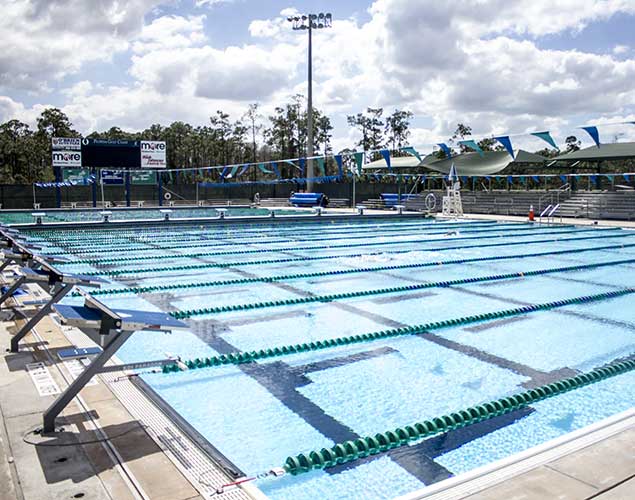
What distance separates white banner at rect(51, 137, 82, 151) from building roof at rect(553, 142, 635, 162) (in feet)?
69.3

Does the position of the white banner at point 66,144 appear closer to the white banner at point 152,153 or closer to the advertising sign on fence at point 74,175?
the advertising sign on fence at point 74,175

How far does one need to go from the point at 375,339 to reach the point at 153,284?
12.5 ft

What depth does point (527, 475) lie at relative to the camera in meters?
2.28

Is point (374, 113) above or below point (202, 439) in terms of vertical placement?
above

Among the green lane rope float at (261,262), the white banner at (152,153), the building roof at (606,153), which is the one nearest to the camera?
the green lane rope float at (261,262)

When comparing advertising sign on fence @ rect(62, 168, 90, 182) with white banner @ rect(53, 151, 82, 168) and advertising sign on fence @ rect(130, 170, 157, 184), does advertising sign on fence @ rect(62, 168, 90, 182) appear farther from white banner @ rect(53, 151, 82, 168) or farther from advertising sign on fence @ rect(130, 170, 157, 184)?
advertising sign on fence @ rect(130, 170, 157, 184)

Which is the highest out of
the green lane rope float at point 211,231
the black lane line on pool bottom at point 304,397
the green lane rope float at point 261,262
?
the green lane rope float at point 211,231

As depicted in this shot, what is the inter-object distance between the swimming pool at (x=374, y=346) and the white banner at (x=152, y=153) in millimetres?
16062

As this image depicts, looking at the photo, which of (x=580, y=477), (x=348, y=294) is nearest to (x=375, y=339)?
(x=348, y=294)

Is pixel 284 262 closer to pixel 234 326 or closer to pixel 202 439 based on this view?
pixel 234 326

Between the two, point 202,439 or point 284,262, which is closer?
point 202,439

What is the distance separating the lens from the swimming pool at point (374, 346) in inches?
119

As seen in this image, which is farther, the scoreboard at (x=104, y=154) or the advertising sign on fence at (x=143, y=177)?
the advertising sign on fence at (x=143, y=177)

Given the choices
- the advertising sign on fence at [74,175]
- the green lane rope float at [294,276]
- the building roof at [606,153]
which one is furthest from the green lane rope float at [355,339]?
the advertising sign on fence at [74,175]
